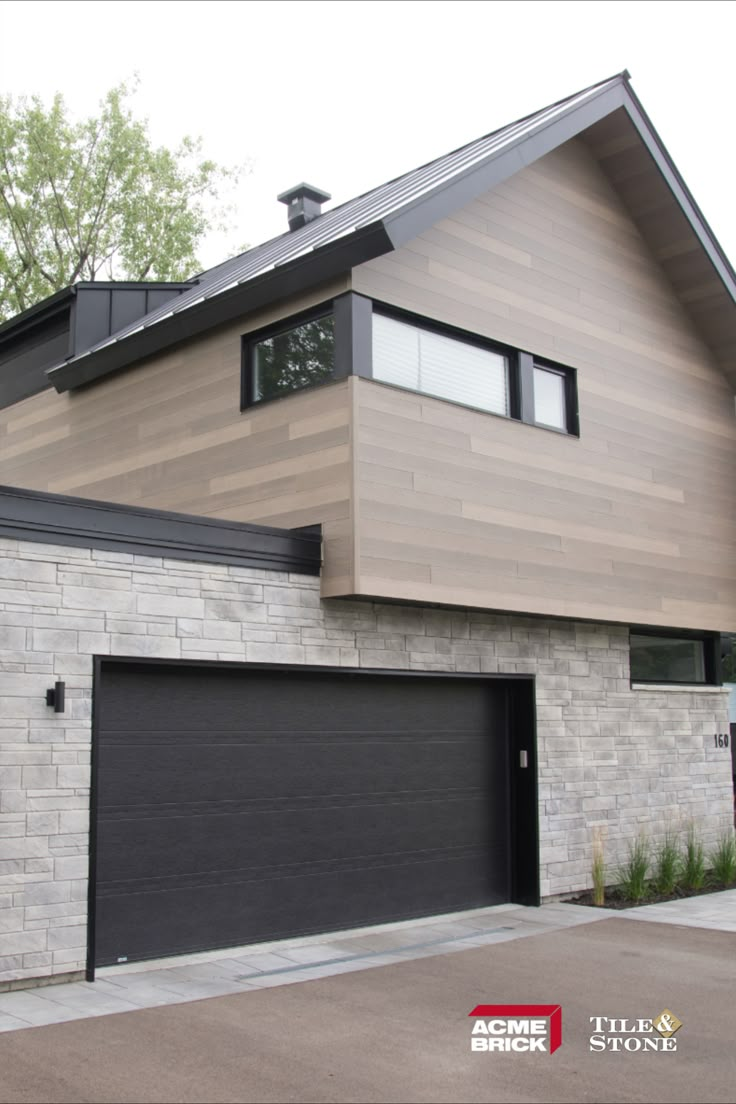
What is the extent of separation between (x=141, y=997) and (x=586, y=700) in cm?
593

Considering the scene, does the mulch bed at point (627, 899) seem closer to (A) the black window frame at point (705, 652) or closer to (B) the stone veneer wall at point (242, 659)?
(B) the stone veneer wall at point (242, 659)

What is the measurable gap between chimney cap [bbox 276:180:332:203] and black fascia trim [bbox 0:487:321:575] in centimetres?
761

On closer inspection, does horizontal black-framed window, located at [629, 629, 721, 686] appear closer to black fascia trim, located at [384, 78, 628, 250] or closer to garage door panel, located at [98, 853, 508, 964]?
garage door panel, located at [98, 853, 508, 964]

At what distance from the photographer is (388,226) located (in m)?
8.52

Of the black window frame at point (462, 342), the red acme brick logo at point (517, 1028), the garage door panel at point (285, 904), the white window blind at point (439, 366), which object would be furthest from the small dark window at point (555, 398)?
the red acme brick logo at point (517, 1028)

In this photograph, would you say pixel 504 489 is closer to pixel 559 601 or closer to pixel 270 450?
pixel 559 601

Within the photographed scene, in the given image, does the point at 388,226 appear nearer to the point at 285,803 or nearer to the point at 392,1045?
the point at 285,803

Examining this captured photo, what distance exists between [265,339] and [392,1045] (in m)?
6.16

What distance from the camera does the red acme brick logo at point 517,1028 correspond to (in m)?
6.02

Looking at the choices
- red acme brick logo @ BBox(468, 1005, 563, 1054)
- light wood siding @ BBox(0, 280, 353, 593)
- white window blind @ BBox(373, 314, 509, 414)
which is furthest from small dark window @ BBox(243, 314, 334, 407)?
red acme brick logo @ BBox(468, 1005, 563, 1054)

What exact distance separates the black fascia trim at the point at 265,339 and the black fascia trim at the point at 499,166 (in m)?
0.95

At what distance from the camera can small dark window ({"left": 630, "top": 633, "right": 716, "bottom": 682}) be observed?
40.2ft

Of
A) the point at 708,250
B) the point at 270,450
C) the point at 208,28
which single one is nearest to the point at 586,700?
the point at 270,450

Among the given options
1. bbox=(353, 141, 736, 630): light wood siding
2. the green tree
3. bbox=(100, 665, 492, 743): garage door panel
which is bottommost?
bbox=(100, 665, 492, 743): garage door panel
